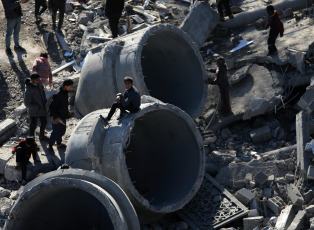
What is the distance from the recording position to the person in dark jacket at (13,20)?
45.0ft

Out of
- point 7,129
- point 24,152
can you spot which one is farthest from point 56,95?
point 7,129

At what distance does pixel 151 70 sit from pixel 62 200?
4.15 meters

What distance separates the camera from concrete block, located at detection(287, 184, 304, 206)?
364 inches

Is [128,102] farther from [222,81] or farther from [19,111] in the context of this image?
[19,111]

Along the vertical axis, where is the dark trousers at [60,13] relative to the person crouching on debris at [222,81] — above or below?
above

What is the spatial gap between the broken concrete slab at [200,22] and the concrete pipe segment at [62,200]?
18.0ft

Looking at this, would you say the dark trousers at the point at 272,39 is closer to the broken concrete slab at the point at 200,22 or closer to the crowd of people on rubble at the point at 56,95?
the crowd of people on rubble at the point at 56,95

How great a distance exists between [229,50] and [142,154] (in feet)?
12.3

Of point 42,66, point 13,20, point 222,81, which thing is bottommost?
point 222,81

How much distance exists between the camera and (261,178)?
32.9ft

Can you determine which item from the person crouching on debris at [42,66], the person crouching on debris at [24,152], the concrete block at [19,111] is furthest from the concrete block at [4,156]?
the person crouching on debris at [42,66]

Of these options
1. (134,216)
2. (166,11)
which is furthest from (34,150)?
(166,11)

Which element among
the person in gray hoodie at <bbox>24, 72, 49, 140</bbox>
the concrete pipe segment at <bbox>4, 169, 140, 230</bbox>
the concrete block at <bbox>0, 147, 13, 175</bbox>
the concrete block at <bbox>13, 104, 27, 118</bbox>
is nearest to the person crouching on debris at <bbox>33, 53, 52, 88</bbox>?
the concrete block at <bbox>13, 104, 27, 118</bbox>

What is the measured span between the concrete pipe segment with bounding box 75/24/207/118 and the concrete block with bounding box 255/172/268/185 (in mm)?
1911
